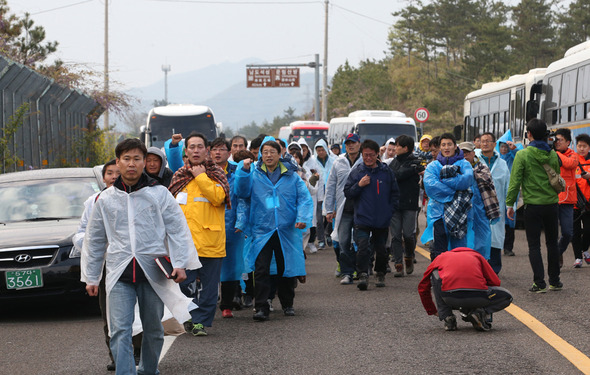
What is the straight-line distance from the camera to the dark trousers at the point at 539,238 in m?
10.7

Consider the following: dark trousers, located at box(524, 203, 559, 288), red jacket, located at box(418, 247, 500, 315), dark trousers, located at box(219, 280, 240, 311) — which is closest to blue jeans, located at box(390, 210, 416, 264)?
dark trousers, located at box(524, 203, 559, 288)

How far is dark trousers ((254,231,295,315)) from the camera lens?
369 inches

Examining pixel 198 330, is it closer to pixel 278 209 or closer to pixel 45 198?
pixel 278 209

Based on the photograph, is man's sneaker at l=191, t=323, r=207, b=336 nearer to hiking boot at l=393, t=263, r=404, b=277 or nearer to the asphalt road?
the asphalt road

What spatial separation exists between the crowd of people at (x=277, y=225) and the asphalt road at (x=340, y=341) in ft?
1.03

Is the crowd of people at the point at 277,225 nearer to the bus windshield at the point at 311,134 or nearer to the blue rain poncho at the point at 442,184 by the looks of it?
the blue rain poncho at the point at 442,184

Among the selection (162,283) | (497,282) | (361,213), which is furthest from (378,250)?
(162,283)

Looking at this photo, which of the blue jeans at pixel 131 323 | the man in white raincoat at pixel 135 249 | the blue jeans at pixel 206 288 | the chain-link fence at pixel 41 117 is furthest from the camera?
the chain-link fence at pixel 41 117

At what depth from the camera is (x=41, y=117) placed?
22891mm

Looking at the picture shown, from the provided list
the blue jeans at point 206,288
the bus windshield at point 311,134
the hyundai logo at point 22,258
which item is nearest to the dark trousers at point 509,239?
the blue jeans at point 206,288

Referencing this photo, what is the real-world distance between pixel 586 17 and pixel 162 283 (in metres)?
53.9

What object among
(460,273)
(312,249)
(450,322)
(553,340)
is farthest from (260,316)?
(312,249)

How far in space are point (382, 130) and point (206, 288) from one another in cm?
1984

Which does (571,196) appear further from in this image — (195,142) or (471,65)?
(471,65)
